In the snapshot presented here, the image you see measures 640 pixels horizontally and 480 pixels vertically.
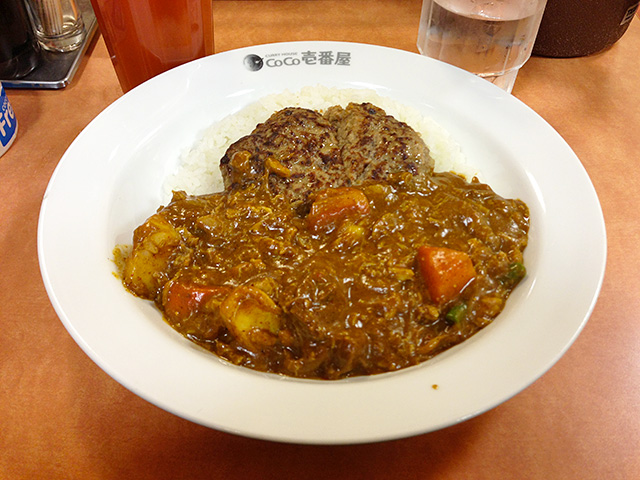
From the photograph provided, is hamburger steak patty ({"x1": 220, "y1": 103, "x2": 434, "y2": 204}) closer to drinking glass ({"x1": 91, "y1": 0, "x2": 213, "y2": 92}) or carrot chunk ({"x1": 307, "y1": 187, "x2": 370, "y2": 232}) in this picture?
carrot chunk ({"x1": 307, "y1": 187, "x2": 370, "y2": 232})

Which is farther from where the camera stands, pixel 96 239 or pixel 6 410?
pixel 96 239

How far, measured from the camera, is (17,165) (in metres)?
2.85

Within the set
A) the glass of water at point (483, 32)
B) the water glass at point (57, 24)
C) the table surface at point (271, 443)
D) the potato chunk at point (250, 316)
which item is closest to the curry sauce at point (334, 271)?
the potato chunk at point (250, 316)

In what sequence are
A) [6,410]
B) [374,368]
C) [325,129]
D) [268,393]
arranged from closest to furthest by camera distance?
[268,393]
[374,368]
[6,410]
[325,129]

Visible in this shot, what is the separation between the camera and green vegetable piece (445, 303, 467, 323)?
179cm

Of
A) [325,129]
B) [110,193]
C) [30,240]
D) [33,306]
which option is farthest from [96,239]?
[325,129]

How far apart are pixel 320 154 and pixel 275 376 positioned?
3.61 ft

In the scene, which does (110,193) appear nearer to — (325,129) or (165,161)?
(165,161)

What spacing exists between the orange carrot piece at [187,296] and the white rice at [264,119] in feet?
2.81

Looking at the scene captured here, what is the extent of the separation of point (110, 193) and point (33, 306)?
0.60m

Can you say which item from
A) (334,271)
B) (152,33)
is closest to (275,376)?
(334,271)

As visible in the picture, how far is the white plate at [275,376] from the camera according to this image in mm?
1470

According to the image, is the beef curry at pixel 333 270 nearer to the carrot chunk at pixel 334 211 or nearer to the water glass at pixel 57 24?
the carrot chunk at pixel 334 211

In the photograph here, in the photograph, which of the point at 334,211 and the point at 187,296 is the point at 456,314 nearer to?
the point at 334,211
